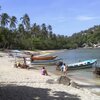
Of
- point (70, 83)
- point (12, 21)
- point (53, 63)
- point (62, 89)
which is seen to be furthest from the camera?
point (12, 21)

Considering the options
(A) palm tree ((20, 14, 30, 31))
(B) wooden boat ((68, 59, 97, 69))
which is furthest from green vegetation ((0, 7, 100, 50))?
(B) wooden boat ((68, 59, 97, 69))

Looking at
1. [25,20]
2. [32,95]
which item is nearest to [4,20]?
[25,20]

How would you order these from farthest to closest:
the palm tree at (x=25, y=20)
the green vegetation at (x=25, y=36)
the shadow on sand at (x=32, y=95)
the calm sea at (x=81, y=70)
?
the palm tree at (x=25, y=20), the green vegetation at (x=25, y=36), the calm sea at (x=81, y=70), the shadow on sand at (x=32, y=95)

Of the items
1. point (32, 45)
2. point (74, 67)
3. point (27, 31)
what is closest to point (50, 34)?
point (27, 31)

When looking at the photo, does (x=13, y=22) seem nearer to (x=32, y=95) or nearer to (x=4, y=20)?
(x=4, y=20)

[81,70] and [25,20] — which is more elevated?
[25,20]

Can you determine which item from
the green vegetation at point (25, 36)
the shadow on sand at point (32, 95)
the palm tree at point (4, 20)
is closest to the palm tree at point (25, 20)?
the green vegetation at point (25, 36)

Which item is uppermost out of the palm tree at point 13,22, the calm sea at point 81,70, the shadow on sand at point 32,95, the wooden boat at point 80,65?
the palm tree at point 13,22

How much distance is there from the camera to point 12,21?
129 meters

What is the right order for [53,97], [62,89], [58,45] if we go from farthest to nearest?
[58,45], [62,89], [53,97]

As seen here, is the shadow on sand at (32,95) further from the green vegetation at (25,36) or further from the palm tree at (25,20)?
the palm tree at (25,20)

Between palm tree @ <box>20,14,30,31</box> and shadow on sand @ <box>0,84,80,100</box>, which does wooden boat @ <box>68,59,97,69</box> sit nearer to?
shadow on sand @ <box>0,84,80,100</box>

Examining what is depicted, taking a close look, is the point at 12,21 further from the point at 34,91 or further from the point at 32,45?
the point at 34,91

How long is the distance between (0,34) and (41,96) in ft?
273
